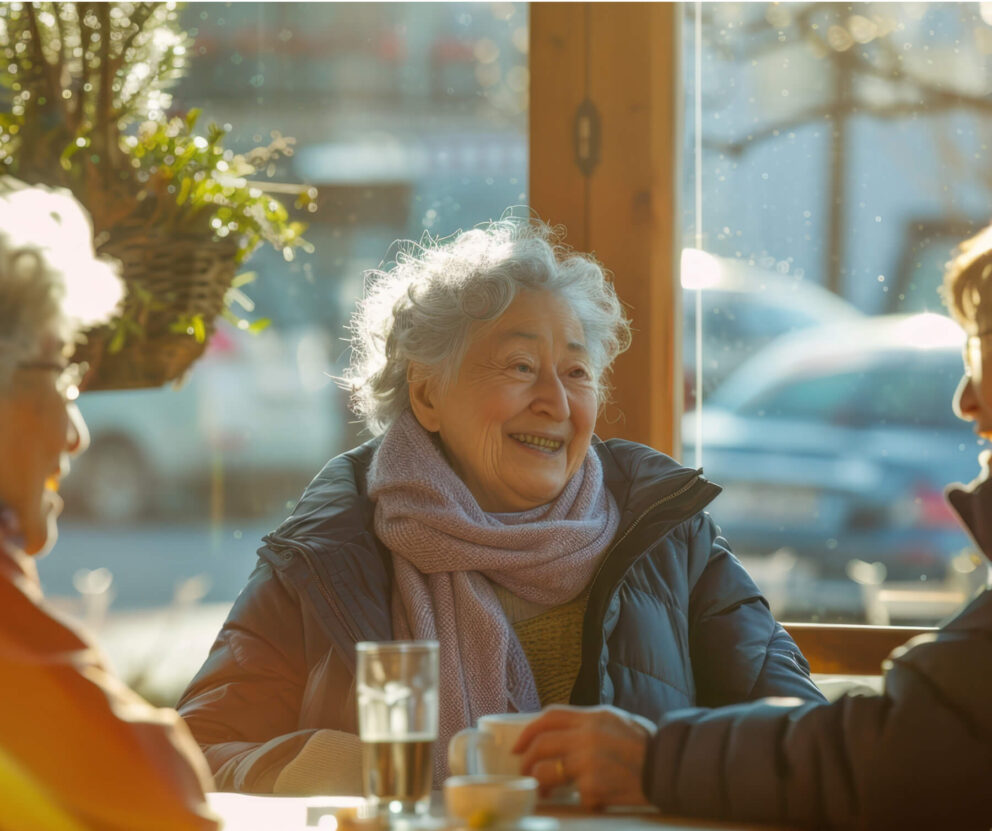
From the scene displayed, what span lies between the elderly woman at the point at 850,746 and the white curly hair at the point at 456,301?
103cm

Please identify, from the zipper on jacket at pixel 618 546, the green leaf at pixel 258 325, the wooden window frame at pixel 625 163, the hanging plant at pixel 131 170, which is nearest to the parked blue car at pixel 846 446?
the wooden window frame at pixel 625 163

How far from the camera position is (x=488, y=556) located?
2.09 meters

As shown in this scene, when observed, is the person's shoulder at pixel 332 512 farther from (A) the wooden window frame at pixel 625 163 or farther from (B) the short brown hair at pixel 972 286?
(B) the short brown hair at pixel 972 286

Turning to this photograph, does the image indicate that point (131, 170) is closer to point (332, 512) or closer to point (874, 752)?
point (332, 512)

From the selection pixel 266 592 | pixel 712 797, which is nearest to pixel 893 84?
pixel 266 592

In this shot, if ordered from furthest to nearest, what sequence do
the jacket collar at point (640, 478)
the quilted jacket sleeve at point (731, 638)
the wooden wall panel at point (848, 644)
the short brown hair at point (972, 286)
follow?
the wooden wall panel at point (848, 644)
the jacket collar at point (640, 478)
the quilted jacket sleeve at point (731, 638)
the short brown hair at point (972, 286)

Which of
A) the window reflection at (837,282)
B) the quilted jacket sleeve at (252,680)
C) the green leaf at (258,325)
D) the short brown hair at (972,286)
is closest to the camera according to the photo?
the short brown hair at (972,286)

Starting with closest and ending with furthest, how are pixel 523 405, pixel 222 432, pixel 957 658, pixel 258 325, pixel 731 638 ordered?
pixel 957 658, pixel 731 638, pixel 523 405, pixel 258 325, pixel 222 432

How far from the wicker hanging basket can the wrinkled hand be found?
1232 millimetres

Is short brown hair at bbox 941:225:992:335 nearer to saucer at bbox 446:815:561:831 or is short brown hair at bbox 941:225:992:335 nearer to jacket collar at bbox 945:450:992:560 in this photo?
jacket collar at bbox 945:450:992:560

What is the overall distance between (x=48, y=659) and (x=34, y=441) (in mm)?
226

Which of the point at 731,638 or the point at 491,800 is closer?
the point at 491,800

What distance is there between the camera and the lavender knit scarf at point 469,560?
6.52ft

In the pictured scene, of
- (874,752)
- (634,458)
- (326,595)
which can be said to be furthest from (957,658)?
(634,458)
